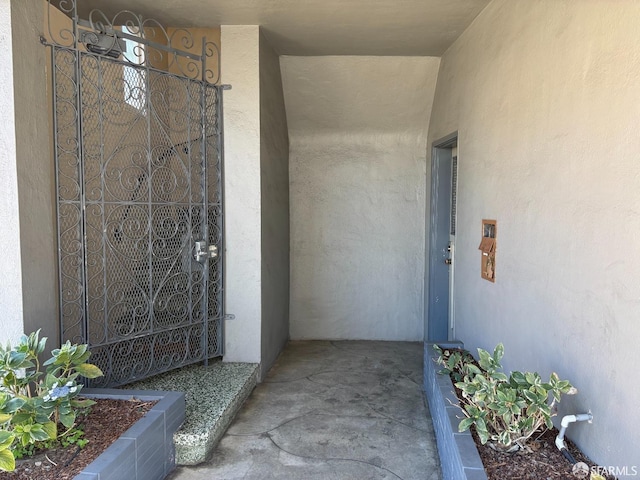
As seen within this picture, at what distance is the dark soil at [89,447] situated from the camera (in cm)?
171

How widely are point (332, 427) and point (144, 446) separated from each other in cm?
122

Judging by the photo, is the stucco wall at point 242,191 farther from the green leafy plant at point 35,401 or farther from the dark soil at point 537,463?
the dark soil at point 537,463

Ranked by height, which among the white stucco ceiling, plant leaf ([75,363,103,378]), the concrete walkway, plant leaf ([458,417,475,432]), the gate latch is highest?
the white stucco ceiling

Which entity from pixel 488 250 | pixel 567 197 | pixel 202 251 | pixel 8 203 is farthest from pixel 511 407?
pixel 8 203

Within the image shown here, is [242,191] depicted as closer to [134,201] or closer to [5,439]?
[134,201]

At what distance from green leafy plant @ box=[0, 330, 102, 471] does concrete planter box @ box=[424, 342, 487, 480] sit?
5.26 ft

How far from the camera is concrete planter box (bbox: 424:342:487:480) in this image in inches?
67.2

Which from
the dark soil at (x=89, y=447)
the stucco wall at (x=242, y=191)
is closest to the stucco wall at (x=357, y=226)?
the stucco wall at (x=242, y=191)

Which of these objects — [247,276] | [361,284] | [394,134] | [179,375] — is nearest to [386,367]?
[361,284]

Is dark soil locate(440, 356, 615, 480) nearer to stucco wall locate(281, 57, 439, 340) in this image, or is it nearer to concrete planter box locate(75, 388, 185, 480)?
concrete planter box locate(75, 388, 185, 480)

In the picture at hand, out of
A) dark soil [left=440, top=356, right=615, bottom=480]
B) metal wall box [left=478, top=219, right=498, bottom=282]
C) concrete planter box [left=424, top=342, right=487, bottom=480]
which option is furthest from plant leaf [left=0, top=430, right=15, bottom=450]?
metal wall box [left=478, top=219, right=498, bottom=282]

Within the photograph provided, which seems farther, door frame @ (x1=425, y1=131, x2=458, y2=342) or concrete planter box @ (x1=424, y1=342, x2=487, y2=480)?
door frame @ (x1=425, y1=131, x2=458, y2=342)

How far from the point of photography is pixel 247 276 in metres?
3.43

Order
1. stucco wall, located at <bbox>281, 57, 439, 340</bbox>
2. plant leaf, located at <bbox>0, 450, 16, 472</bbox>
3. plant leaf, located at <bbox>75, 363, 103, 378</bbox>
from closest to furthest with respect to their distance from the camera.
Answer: plant leaf, located at <bbox>0, 450, 16, 472</bbox>
plant leaf, located at <bbox>75, 363, 103, 378</bbox>
stucco wall, located at <bbox>281, 57, 439, 340</bbox>
